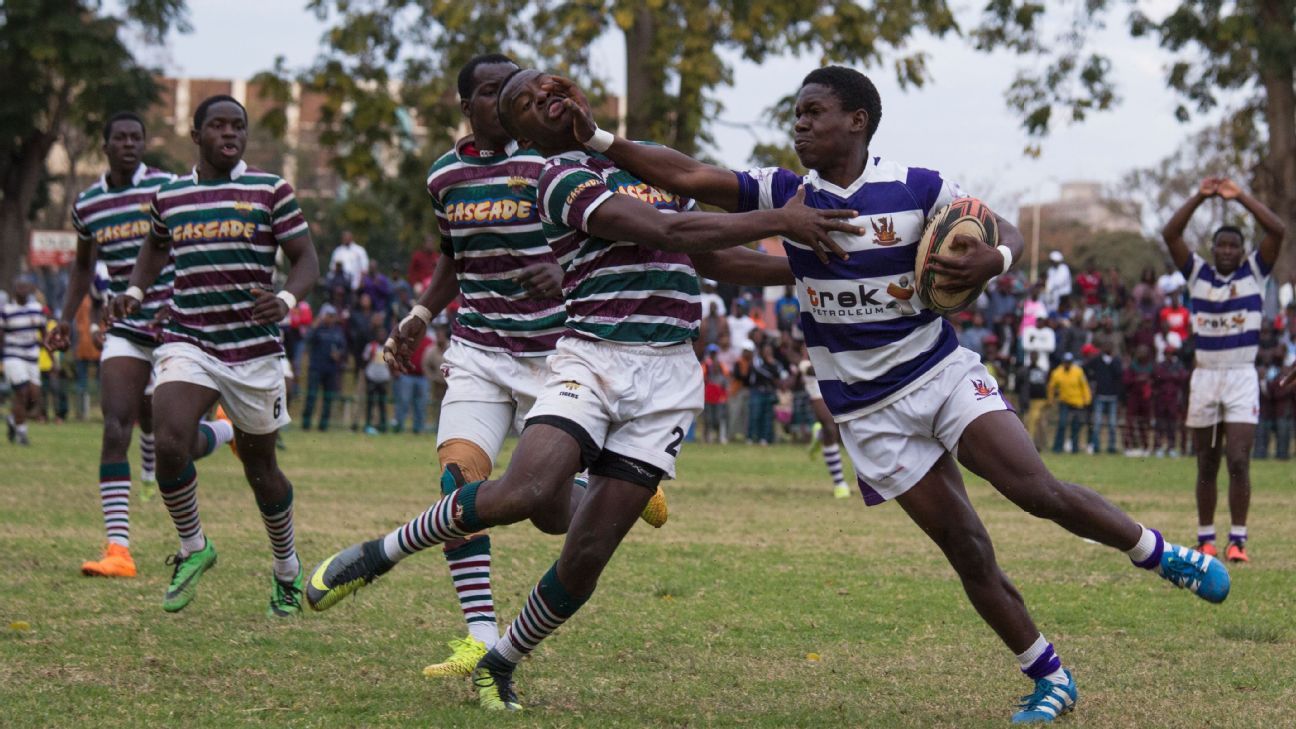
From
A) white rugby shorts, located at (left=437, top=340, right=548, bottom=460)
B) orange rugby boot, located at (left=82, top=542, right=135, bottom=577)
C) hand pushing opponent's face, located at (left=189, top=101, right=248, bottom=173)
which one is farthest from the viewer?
orange rugby boot, located at (left=82, top=542, right=135, bottom=577)

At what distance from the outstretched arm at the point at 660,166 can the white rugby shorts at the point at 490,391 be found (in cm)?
127

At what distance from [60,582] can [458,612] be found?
2.42 metres

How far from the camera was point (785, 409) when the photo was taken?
2786cm

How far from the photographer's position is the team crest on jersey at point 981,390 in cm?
593

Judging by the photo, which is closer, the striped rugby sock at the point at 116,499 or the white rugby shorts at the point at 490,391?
the white rugby shorts at the point at 490,391

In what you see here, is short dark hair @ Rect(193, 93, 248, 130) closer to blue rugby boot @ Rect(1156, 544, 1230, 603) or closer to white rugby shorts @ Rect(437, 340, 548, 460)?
white rugby shorts @ Rect(437, 340, 548, 460)

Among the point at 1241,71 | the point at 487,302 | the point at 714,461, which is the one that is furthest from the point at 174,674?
the point at 1241,71

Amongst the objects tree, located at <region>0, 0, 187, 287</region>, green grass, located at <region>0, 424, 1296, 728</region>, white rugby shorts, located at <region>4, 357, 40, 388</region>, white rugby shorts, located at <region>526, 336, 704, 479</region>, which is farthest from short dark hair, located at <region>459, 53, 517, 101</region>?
tree, located at <region>0, 0, 187, 287</region>

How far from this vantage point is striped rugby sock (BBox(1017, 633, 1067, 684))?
595cm

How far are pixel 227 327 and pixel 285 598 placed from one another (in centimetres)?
143

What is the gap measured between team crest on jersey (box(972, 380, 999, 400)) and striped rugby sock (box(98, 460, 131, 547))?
5779mm

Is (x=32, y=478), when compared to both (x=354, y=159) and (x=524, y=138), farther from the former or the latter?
(x=354, y=159)

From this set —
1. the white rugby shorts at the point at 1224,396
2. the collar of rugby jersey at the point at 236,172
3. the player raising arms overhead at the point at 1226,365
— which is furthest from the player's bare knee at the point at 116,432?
the white rugby shorts at the point at 1224,396

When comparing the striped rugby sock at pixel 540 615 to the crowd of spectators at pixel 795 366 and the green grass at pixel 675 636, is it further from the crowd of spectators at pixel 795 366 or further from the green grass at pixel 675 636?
the crowd of spectators at pixel 795 366
